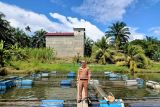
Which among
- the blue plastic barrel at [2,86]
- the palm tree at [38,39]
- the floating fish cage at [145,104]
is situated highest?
the palm tree at [38,39]

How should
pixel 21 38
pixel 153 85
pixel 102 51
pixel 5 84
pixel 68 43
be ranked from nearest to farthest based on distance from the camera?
pixel 5 84
pixel 153 85
pixel 102 51
pixel 68 43
pixel 21 38

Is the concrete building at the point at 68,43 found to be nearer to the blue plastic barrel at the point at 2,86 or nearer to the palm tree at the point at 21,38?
the palm tree at the point at 21,38

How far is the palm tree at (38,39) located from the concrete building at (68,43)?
19088 millimetres

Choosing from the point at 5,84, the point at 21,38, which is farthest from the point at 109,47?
the point at 5,84

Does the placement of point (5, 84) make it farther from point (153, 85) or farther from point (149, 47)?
point (149, 47)

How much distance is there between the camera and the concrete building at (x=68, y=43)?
62581mm

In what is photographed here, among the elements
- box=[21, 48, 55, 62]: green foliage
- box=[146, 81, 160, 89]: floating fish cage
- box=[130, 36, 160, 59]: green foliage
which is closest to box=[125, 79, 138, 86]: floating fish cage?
box=[146, 81, 160, 89]: floating fish cage

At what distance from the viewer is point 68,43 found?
63.2m

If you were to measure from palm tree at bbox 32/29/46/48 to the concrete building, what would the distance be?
19.1 metres

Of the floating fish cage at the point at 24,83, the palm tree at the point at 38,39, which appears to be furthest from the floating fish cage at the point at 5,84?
the palm tree at the point at 38,39

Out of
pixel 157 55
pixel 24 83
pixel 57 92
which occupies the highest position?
pixel 157 55

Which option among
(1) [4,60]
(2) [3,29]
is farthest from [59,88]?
(2) [3,29]

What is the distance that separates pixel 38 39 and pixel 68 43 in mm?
22026

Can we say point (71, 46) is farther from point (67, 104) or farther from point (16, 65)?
point (67, 104)
